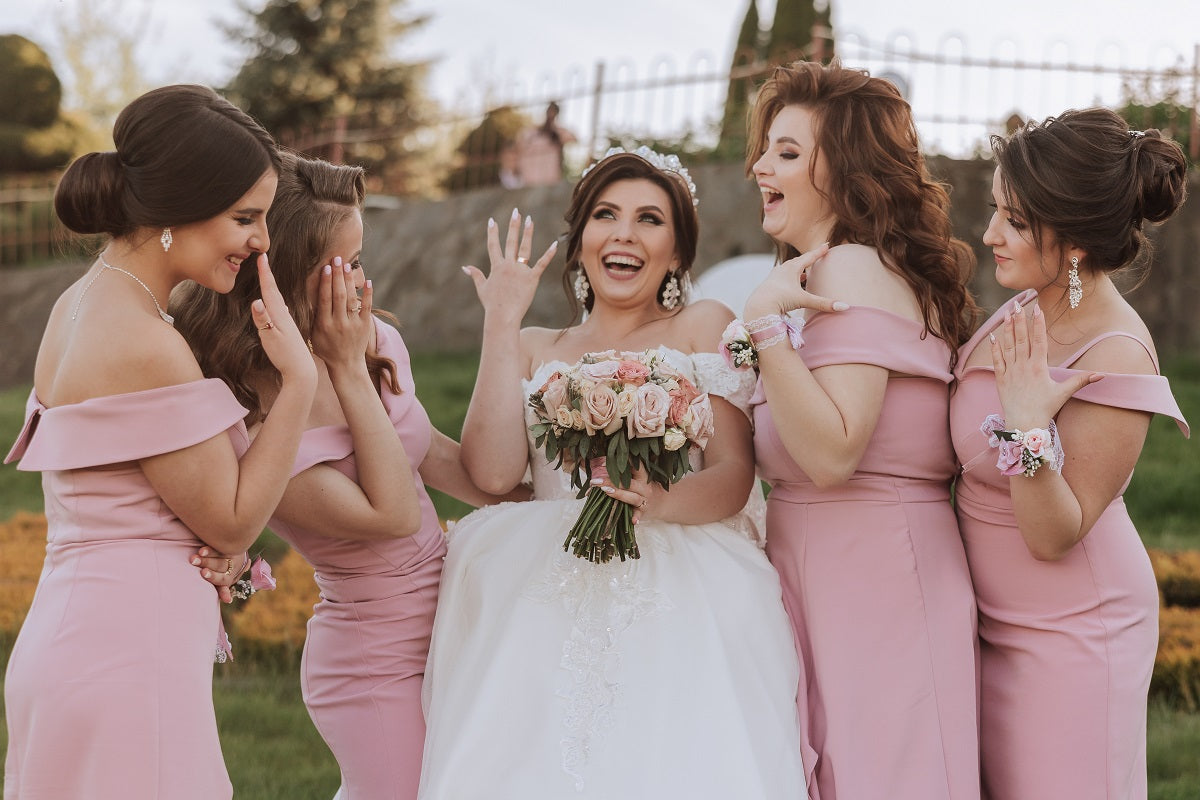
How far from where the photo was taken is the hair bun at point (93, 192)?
9.62 ft

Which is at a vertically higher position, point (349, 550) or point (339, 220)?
point (339, 220)

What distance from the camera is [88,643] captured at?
284cm

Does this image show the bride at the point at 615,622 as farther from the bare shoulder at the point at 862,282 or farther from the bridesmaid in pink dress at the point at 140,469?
the bridesmaid in pink dress at the point at 140,469

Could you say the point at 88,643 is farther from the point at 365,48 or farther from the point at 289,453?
the point at 365,48

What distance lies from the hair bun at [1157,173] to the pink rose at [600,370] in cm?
154

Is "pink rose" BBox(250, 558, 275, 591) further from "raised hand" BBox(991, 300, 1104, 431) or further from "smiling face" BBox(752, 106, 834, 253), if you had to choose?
"raised hand" BBox(991, 300, 1104, 431)

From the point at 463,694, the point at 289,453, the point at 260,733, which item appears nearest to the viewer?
the point at 289,453

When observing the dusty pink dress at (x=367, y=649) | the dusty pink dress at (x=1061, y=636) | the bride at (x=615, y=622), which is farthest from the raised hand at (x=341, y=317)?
the dusty pink dress at (x=1061, y=636)

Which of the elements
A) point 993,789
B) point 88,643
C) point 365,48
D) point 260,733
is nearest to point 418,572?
point 88,643

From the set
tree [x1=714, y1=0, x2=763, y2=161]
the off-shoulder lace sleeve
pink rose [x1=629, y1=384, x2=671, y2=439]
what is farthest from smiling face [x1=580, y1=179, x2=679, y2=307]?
tree [x1=714, y1=0, x2=763, y2=161]

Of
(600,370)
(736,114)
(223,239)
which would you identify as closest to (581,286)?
(600,370)

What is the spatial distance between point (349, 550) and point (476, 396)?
0.68m

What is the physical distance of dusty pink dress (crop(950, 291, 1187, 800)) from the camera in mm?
3404

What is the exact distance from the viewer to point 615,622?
3578 millimetres
